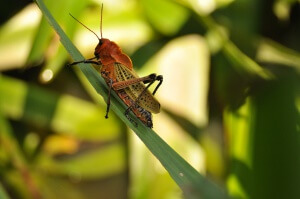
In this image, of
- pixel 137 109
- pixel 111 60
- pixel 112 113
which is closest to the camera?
pixel 137 109

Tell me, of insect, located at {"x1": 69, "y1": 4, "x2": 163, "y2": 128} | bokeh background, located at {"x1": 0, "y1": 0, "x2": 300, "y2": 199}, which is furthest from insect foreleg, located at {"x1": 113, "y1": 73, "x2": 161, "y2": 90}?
bokeh background, located at {"x1": 0, "y1": 0, "x2": 300, "y2": 199}

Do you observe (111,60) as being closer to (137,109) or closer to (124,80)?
(124,80)

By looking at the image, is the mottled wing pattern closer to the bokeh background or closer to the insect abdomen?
the insect abdomen

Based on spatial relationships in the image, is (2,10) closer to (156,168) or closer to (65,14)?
(65,14)

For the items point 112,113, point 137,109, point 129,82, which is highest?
point 112,113

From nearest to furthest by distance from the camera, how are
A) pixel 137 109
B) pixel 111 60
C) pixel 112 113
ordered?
pixel 137 109 < pixel 111 60 < pixel 112 113

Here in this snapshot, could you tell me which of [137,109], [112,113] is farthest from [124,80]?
[112,113]

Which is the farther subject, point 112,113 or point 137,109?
point 112,113

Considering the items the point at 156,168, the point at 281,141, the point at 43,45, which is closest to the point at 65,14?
the point at 43,45
